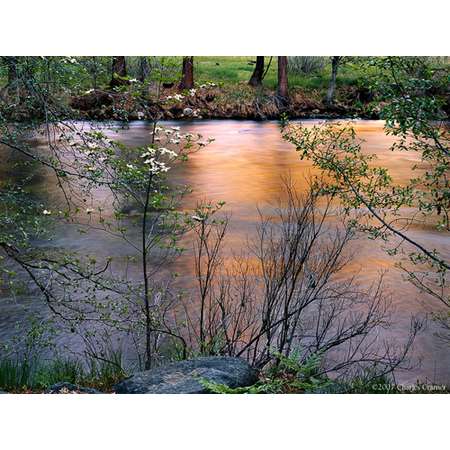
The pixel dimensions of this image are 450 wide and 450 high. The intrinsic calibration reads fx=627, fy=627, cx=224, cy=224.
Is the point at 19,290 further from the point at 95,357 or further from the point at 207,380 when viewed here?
the point at 207,380

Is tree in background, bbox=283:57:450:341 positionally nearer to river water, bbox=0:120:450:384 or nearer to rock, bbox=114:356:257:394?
river water, bbox=0:120:450:384

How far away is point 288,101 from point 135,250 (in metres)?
1.38

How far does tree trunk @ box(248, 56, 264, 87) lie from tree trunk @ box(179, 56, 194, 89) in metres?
0.44

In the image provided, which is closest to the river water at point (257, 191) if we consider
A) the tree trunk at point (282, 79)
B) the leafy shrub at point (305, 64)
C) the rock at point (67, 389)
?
the tree trunk at point (282, 79)

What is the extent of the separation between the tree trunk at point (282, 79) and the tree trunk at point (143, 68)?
886 millimetres

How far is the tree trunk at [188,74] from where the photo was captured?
3.58 meters

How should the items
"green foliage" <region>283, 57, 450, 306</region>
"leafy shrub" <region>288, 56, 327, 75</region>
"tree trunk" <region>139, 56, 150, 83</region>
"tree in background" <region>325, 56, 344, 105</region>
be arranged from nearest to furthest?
"green foliage" <region>283, 57, 450, 306</region>
"tree trunk" <region>139, 56, 150, 83</region>
"tree in background" <region>325, 56, 344, 105</region>
"leafy shrub" <region>288, 56, 327, 75</region>

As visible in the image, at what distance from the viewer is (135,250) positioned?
4.11m

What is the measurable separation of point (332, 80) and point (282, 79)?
37cm

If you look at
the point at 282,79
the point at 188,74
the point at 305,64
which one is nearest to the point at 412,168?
the point at 305,64

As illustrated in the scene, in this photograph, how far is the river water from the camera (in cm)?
375

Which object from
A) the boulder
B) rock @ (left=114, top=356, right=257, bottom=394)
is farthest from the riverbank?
rock @ (left=114, top=356, right=257, bottom=394)

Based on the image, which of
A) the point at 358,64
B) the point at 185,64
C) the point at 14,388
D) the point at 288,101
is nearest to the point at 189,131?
the point at 185,64

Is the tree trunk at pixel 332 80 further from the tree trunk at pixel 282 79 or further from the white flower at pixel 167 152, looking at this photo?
the white flower at pixel 167 152
